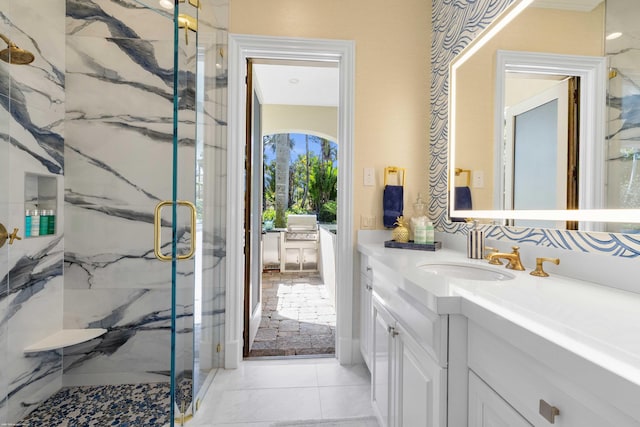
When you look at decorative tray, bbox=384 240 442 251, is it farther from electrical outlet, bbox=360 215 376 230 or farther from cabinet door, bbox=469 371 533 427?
cabinet door, bbox=469 371 533 427

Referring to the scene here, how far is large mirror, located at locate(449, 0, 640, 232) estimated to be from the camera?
0.92m

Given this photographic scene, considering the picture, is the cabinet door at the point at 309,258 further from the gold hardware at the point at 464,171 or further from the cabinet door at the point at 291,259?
the gold hardware at the point at 464,171

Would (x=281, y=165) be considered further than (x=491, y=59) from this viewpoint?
Yes

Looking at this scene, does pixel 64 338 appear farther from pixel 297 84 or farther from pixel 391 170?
pixel 297 84

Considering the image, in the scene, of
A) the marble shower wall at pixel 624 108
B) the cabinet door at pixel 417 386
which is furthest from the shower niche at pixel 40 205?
the marble shower wall at pixel 624 108

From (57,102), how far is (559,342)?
102 inches

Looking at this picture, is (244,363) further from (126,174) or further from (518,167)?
(518,167)

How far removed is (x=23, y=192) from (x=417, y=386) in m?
2.19

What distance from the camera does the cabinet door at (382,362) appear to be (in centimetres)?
126

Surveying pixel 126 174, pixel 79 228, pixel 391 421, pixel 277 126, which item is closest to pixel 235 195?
pixel 126 174

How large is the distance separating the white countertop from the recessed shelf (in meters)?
1.91

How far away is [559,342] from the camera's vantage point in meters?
0.54

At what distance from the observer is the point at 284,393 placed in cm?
179

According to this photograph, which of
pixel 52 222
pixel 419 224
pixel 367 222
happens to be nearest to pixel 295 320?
pixel 367 222
